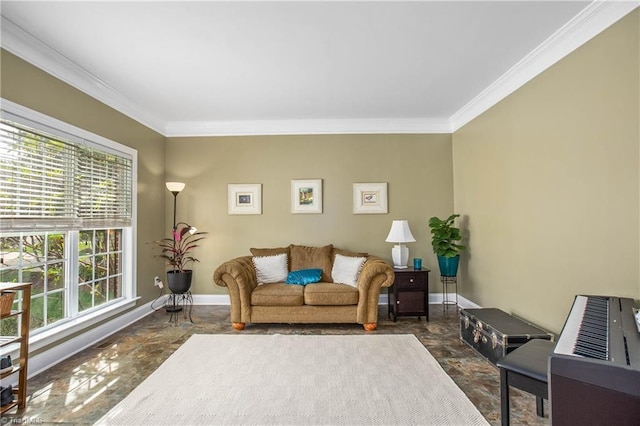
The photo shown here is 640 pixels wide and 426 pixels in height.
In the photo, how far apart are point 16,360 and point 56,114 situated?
2.10m

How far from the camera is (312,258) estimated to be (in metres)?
4.45

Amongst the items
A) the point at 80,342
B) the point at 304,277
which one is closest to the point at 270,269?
the point at 304,277

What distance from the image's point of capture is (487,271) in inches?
153

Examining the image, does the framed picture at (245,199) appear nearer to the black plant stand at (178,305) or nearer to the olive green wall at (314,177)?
the olive green wall at (314,177)

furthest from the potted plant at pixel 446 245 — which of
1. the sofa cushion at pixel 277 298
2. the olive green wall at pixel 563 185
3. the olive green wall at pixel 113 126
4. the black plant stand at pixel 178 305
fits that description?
the olive green wall at pixel 113 126

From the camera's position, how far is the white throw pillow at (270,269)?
13.7ft

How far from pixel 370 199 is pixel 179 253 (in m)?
2.86

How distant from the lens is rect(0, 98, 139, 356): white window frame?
2.60 m

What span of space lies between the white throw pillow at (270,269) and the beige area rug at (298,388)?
3.36ft

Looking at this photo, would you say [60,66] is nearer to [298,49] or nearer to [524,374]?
[298,49]

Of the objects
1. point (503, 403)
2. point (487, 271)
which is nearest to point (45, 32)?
point (503, 403)

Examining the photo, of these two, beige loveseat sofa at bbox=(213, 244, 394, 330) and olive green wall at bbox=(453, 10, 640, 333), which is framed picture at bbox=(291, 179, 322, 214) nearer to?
beige loveseat sofa at bbox=(213, 244, 394, 330)

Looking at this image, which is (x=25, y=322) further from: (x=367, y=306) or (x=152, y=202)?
(x=367, y=306)

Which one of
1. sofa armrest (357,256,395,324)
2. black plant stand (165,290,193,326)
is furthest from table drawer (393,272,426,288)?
black plant stand (165,290,193,326)
